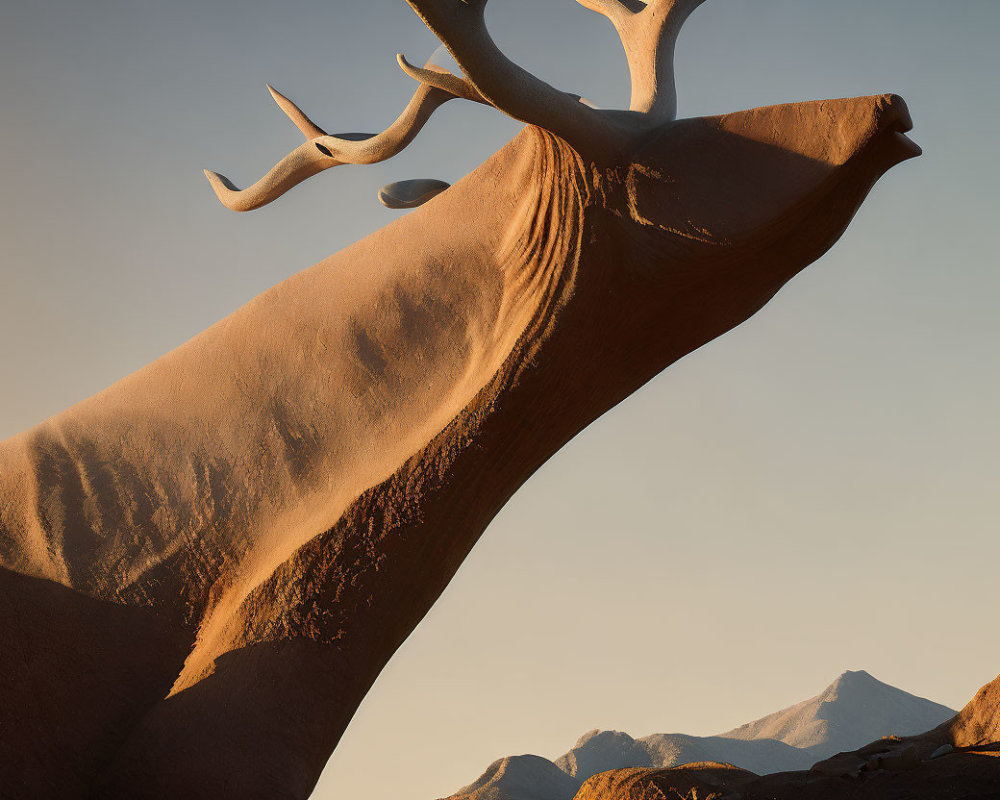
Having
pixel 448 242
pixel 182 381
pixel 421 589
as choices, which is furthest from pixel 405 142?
pixel 421 589

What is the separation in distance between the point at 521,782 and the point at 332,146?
1600 centimetres

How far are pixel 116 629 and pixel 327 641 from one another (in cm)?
75

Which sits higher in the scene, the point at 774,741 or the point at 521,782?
the point at 521,782

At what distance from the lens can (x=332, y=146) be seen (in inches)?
139

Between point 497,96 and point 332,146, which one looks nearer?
point 497,96

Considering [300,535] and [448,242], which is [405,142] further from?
[300,535]

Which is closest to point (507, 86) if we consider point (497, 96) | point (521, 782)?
point (497, 96)

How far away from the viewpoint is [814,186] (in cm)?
323

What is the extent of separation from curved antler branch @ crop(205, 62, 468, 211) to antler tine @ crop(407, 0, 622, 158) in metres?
0.15

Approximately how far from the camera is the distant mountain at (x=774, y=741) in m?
18.9

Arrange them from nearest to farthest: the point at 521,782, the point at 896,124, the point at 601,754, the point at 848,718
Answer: the point at 896,124
the point at 521,782
the point at 601,754
the point at 848,718

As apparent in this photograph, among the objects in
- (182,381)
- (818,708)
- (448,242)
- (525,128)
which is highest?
(525,128)

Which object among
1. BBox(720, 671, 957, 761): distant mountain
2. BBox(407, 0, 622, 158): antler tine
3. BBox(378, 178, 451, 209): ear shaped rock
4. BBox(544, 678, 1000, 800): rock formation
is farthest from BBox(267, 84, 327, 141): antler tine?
BBox(720, 671, 957, 761): distant mountain

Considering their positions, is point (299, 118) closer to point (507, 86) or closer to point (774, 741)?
point (507, 86)
